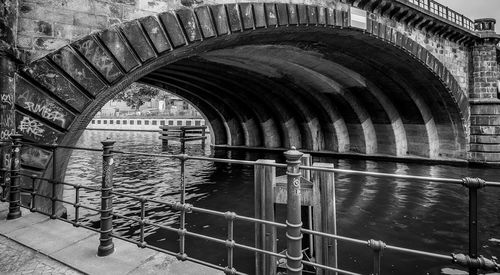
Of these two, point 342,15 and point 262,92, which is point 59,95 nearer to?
point 342,15

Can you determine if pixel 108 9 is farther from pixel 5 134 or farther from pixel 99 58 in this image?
pixel 5 134

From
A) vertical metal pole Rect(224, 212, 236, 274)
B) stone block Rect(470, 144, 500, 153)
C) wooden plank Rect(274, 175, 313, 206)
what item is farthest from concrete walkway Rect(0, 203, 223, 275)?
stone block Rect(470, 144, 500, 153)

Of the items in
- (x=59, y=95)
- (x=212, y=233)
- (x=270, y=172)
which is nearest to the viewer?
(x=270, y=172)

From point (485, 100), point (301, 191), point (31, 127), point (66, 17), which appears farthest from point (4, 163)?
point (485, 100)

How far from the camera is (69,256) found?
10.5 ft

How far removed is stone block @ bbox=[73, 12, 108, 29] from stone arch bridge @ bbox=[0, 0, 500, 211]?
22 millimetres

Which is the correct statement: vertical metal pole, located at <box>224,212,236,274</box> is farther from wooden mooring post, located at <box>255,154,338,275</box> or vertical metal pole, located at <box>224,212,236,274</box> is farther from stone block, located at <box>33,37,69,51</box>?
stone block, located at <box>33,37,69,51</box>

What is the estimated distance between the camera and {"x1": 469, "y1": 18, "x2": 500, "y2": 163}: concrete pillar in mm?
15633

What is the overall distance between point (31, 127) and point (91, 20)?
2175 mm

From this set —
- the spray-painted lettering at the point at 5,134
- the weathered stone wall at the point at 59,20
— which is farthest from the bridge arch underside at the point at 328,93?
the spray-painted lettering at the point at 5,134

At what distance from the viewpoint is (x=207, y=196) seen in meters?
9.15

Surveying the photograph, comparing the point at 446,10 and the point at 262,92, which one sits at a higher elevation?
the point at 446,10

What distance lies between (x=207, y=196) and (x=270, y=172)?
18.9 ft

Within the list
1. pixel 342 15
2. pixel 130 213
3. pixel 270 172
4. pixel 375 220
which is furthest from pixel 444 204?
pixel 130 213
